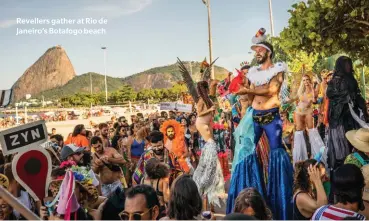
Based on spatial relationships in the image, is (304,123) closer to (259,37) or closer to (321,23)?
(321,23)

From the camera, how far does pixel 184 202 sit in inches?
129

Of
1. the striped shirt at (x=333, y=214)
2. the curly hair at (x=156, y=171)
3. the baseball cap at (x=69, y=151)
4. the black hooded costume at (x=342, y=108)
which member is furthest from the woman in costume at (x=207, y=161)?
the striped shirt at (x=333, y=214)

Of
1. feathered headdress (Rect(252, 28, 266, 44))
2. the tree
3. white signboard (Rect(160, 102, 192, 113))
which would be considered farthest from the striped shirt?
white signboard (Rect(160, 102, 192, 113))

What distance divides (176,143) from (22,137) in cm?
465

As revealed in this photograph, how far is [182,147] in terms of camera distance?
8.09m

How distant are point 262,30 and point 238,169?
1.90 metres

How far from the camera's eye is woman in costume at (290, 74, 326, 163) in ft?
24.2

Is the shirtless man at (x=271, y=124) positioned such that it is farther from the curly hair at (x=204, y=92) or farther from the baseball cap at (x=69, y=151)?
the baseball cap at (x=69, y=151)

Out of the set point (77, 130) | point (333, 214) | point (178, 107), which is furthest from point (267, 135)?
point (178, 107)

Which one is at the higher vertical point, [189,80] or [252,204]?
[189,80]

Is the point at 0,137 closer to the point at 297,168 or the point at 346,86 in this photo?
the point at 297,168

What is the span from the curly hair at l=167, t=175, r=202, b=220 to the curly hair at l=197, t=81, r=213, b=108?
4186 millimetres

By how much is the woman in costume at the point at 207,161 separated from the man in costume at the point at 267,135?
1.33m

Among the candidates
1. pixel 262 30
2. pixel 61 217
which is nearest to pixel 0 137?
pixel 61 217
